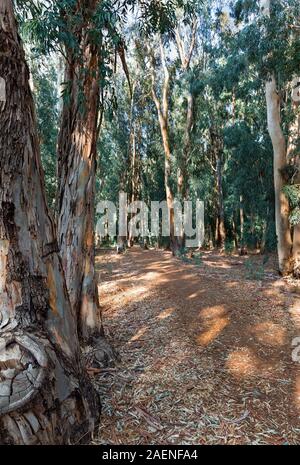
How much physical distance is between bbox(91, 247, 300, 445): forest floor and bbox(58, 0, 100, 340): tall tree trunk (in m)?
0.78

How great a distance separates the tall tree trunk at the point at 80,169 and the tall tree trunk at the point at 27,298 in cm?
123

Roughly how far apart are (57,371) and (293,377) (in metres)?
2.41

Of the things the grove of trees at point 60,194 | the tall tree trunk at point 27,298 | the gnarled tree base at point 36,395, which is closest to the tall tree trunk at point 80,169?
the grove of trees at point 60,194

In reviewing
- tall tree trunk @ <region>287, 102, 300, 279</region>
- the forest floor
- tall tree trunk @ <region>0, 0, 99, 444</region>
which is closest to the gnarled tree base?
tall tree trunk @ <region>0, 0, 99, 444</region>

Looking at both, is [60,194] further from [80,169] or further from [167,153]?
[167,153]

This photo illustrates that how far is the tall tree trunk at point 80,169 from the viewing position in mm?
3475

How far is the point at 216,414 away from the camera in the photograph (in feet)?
8.52

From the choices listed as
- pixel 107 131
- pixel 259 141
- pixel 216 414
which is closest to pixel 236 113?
pixel 259 141

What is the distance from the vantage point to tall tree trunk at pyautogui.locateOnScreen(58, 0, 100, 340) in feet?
11.4

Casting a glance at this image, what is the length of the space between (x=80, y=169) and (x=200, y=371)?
236 centimetres

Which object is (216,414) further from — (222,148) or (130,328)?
(222,148)

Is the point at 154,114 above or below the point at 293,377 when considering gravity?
above

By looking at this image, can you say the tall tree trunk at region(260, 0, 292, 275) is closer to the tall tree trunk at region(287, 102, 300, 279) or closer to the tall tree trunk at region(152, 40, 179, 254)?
the tall tree trunk at region(287, 102, 300, 279)

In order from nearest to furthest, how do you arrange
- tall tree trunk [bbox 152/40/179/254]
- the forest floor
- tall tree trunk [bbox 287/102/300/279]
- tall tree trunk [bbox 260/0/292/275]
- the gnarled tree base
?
the gnarled tree base, the forest floor, tall tree trunk [bbox 287/102/300/279], tall tree trunk [bbox 260/0/292/275], tall tree trunk [bbox 152/40/179/254]
